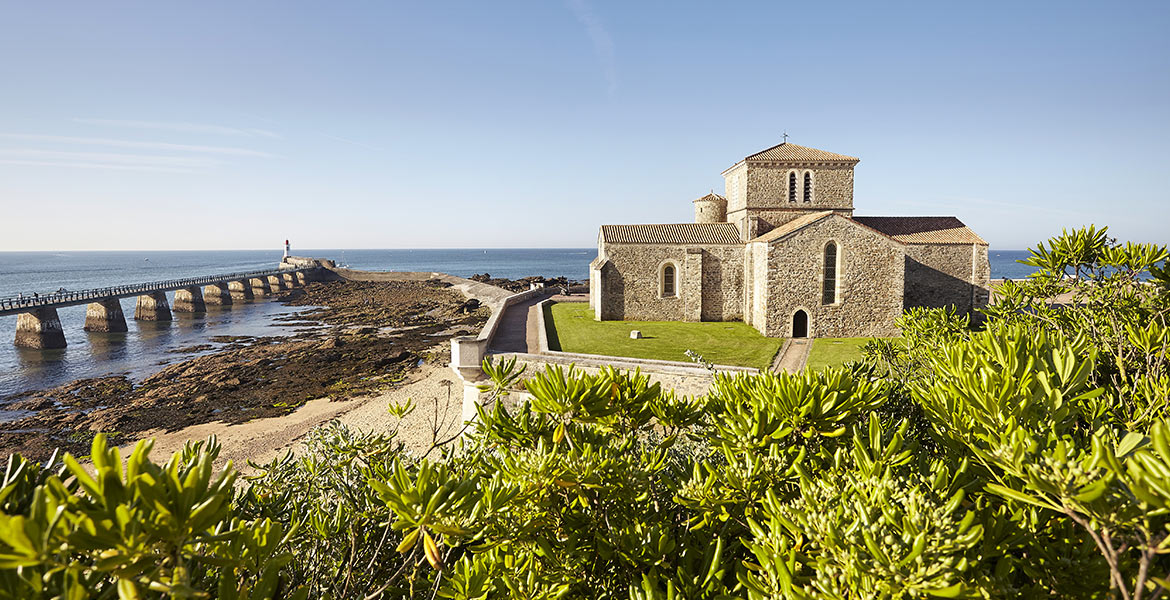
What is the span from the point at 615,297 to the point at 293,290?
63860 millimetres

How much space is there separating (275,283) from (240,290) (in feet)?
20.0

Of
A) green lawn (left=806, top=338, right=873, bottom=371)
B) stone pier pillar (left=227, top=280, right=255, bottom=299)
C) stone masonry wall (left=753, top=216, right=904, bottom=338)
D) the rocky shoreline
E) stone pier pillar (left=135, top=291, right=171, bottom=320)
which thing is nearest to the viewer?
green lawn (left=806, top=338, right=873, bottom=371)

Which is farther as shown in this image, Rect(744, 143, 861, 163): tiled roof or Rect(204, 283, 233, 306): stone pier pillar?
Rect(204, 283, 233, 306): stone pier pillar

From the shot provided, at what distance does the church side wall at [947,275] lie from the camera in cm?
2503

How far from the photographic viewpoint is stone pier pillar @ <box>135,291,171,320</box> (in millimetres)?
48969

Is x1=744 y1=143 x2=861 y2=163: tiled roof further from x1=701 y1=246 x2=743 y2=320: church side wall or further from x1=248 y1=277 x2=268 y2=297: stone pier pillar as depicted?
x1=248 y1=277 x2=268 y2=297: stone pier pillar

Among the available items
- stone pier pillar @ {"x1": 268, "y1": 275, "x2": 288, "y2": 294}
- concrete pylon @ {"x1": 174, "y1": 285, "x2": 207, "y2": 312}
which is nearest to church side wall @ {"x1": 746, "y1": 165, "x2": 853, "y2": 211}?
concrete pylon @ {"x1": 174, "y1": 285, "x2": 207, "y2": 312}

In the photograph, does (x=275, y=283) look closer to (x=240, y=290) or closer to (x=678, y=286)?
(x=240, y=290)

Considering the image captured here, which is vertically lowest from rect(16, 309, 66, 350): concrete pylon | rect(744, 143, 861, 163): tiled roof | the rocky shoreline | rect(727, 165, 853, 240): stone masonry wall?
the rocky shoreline

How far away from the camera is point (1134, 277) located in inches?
240

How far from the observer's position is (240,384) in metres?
26.2

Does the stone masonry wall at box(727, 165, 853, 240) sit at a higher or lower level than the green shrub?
higher

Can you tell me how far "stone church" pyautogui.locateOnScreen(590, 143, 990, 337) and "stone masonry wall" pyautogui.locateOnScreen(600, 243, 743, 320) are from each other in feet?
0.17

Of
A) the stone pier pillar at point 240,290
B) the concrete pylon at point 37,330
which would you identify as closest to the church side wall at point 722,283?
the concrete pylon at point 37,330
